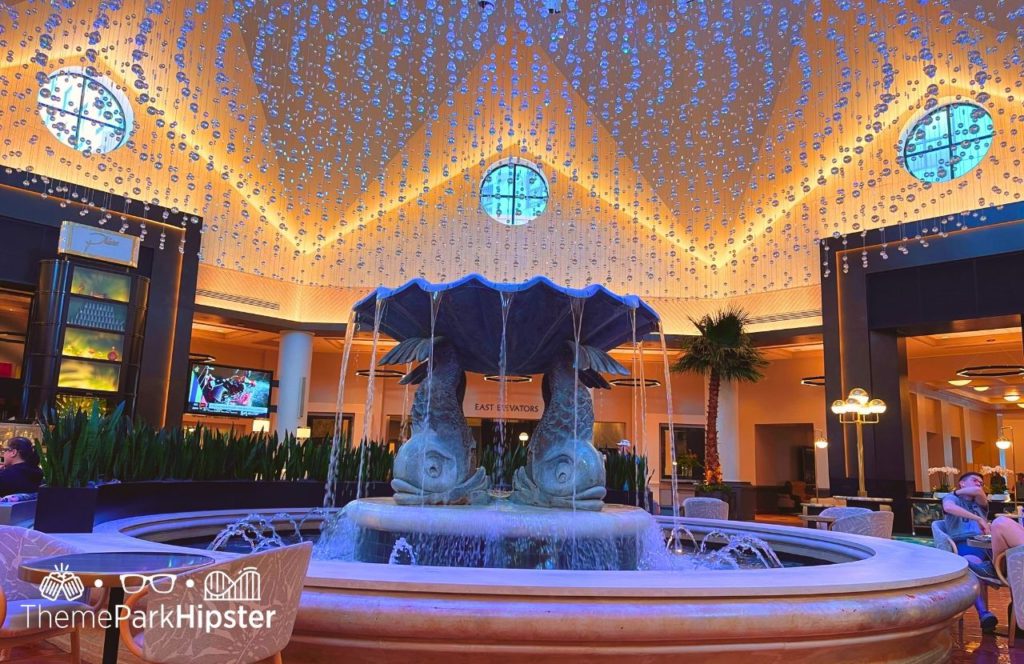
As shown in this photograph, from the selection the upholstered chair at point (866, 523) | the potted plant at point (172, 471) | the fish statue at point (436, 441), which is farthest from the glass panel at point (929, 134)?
the fish statue at point (436, 441)

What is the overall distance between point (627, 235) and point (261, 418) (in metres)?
9.42

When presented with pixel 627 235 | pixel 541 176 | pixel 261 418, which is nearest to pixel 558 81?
pixel 541 176

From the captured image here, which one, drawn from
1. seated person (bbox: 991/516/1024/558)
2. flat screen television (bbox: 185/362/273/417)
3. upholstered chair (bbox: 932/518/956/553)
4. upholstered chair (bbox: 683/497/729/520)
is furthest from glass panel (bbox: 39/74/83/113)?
seated person (bbox: 991/516/1024/558)

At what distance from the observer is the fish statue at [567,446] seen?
17.0 ft

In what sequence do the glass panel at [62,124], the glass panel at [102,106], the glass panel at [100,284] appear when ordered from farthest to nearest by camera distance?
the glass panel at [102,106], the glass panel at [62,124], the glass panel at [100,284]

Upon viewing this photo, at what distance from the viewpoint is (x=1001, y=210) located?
1234 centimetres

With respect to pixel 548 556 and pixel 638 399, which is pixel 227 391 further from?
pixel 548 556

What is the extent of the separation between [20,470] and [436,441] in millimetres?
3108

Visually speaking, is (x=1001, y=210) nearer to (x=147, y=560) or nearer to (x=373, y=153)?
(x=373, y=153)

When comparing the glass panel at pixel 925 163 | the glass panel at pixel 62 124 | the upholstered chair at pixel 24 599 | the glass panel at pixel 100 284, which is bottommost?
the upholstered chair at pixel 24 599

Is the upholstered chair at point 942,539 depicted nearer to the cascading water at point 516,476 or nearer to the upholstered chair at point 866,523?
the upholstered chair at point 866,523

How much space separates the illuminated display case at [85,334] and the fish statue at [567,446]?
8805 millimetres

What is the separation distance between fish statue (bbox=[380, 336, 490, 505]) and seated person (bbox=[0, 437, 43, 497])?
2692mm

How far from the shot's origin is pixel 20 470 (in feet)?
18.0
